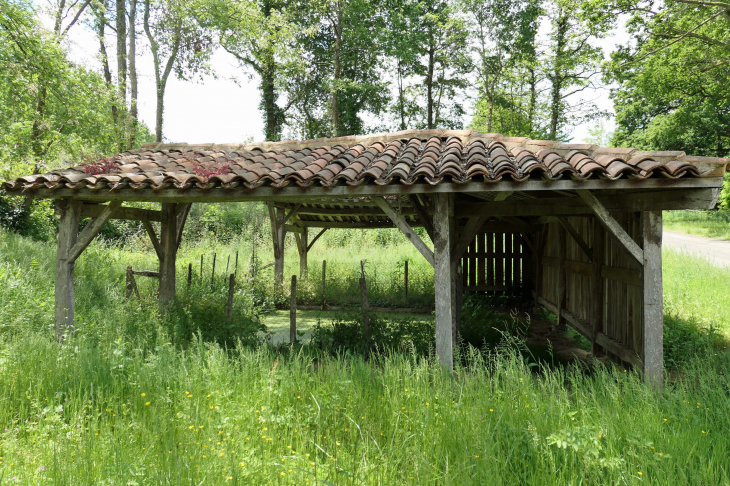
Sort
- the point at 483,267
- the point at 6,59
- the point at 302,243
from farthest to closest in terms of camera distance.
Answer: the point at 302,243 < the point at 483,267 < the point at 6,59

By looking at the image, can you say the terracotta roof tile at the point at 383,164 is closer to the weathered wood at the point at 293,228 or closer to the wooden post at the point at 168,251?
the wooden post at the point at 168,251

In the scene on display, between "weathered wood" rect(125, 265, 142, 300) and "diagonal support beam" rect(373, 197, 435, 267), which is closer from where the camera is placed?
"diagonal support beam" rect(373, 197, 435, 267)

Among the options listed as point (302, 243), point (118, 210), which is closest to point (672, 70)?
point (302, 243)

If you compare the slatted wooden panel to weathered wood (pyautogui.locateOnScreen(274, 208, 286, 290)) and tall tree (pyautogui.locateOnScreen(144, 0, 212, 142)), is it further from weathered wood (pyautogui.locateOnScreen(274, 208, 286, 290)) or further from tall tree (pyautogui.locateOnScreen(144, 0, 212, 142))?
tall tree (pyautogui.locateOnScreen(144, 0, 212, 142))

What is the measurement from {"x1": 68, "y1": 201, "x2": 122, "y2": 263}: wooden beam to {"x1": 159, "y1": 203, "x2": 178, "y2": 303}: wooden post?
2006 mm

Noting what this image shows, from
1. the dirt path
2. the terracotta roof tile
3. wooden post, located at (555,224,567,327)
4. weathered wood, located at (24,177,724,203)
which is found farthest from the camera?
the dirt path

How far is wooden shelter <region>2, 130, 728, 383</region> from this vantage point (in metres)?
4.32

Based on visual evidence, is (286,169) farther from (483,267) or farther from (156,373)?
(483,267)

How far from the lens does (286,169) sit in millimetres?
5359

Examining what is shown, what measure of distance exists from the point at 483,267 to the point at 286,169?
342 inches

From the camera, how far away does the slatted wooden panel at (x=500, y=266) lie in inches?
494

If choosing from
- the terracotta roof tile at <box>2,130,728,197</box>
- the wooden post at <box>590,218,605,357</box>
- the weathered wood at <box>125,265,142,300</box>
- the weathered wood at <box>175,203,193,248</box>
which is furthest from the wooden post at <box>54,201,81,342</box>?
the wooden post at <box>590,218,605,357</box>

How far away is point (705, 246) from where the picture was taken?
59.2 feet

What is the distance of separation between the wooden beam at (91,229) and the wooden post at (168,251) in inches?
79.0
